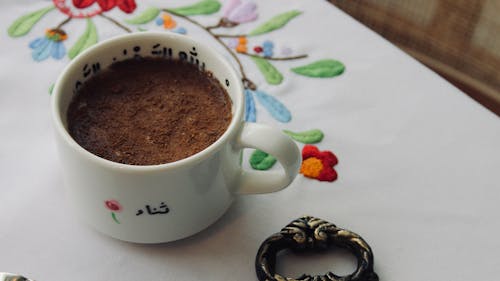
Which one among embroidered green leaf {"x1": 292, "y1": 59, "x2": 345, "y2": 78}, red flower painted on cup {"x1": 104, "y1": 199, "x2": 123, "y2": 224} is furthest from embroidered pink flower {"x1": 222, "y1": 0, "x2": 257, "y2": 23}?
red flower painted on cup {"x1": 104, "y1": 199, "x2": 123, "y2": 224}

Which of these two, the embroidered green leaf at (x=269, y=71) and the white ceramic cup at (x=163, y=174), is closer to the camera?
the white ceramic cup at (x=163, y=174)

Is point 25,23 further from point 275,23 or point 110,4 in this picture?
point 275,23

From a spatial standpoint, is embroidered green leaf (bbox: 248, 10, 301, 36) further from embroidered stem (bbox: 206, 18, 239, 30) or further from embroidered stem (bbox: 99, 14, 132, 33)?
embroidered stem (bbox: 99, 14, 132, 33)

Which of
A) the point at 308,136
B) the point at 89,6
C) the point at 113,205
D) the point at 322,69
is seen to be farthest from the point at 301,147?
the point at 89,6

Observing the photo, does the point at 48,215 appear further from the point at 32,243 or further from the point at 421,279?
the point at 421,279

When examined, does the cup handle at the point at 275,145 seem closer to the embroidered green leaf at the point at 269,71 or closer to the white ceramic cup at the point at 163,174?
the white ceramic cup at the point at 163,174

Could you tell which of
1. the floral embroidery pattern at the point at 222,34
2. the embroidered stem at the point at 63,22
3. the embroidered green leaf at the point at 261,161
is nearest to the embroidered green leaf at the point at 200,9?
the floral embroidery pattern at the point at 222,34
